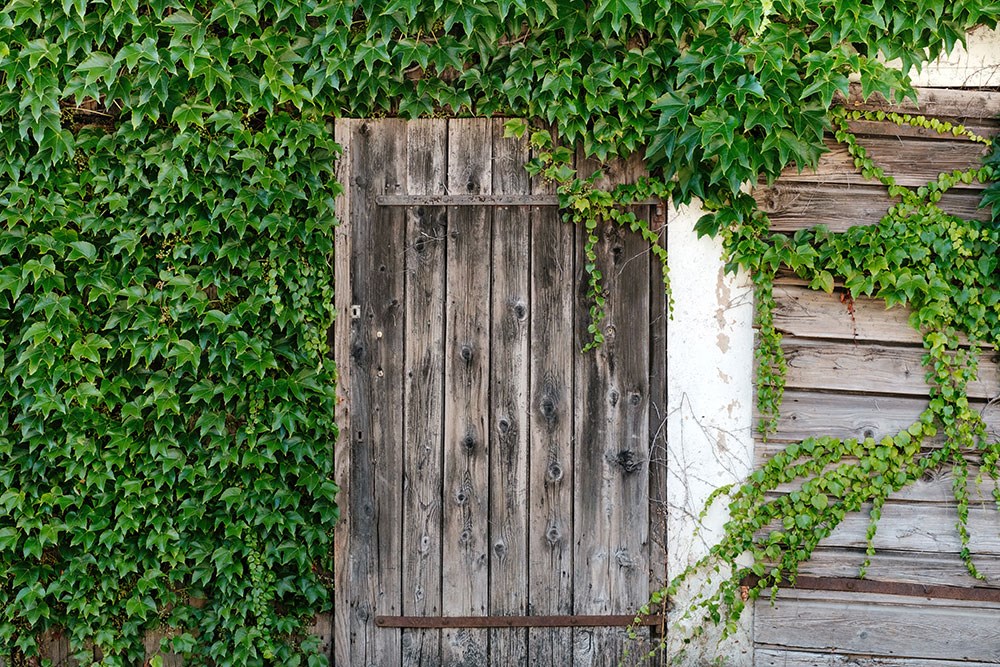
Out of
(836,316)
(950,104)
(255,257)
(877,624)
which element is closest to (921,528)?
(877,624)

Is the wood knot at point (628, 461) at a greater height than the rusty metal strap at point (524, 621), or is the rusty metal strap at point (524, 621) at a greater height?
the wood knot at point (628, 461)

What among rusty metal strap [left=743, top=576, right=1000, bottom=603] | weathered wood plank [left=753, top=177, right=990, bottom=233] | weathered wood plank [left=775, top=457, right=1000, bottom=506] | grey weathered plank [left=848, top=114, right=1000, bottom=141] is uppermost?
grey weathered plank [left=848, top=114, right=1000, bottom=141]

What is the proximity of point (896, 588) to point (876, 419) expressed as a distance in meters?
0.66

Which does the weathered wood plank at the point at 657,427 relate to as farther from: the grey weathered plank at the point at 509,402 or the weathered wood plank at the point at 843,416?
the grey weathered plank at the point at 509,402

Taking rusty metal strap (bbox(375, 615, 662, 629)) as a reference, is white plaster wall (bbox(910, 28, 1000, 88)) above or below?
above

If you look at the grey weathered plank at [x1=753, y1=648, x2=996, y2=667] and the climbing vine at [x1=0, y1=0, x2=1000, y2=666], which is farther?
the grey weathered plank at [x1=753, y1=648, x2=996, y2=667]

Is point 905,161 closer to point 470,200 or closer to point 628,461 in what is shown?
point 628,461

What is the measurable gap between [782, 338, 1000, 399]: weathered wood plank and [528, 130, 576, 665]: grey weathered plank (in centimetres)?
90

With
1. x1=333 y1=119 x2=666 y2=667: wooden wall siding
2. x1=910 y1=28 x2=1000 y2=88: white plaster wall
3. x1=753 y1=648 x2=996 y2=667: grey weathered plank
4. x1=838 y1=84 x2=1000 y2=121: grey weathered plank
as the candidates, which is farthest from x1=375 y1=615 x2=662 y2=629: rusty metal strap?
x1=910 y1=28 x2=1000 y2=88: white plaster wall

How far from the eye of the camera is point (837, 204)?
3182mm

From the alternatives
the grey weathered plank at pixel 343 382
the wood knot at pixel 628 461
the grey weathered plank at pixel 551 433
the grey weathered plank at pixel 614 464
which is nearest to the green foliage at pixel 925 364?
the grey weathered plank at pixel 614 464

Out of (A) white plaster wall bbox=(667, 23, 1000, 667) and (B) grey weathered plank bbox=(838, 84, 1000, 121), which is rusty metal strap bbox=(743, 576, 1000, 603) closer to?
(A) white plaster wall bbox=(667, 23, 1000, 667)

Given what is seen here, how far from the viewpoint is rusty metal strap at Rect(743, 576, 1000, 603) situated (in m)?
3.13

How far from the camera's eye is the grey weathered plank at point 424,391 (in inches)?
127
